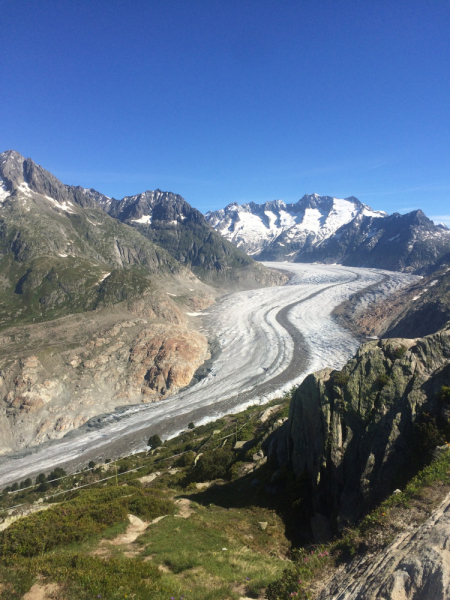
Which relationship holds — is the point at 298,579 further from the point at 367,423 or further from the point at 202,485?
the point at 202,485

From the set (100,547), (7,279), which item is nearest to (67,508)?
(100,547)

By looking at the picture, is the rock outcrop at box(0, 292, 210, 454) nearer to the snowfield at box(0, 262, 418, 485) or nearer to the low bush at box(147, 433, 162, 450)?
the snowfield at box(0, 262, 418, 485)

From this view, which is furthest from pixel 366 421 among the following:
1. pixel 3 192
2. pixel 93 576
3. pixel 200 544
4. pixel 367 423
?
pixel 3 192

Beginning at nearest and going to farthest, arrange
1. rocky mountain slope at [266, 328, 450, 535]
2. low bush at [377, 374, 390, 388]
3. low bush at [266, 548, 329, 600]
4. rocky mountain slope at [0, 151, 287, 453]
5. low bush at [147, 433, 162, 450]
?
low bush at [266, 548, 329, 600]
rocky mountain slope at [266, 328, 450, 535]
low bush at [377, 374, 390, 388]
low bush at [147, 433, 162, 450]
rocky mountain slope at [0, 151, 287, 453]

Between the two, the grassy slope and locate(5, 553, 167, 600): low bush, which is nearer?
locate(5, 553, 167, 600): low bush

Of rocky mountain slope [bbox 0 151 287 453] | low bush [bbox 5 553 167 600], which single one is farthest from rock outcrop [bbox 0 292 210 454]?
low bush [bbox 5 553 167 600]

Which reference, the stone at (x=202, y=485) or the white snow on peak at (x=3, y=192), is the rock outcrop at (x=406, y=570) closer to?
the stone at (x=202, y=485)
